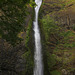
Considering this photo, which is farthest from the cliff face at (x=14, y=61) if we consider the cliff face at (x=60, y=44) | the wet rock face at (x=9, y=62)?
the cliff face at (x=60, y=44)

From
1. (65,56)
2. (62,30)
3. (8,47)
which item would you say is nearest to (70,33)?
(62,30)

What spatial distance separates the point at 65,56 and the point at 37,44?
4852 millimetres

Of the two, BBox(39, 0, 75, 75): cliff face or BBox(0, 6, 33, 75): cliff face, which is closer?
BBox(0, 6, 33, 75): cliff face

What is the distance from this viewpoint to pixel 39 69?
37.5 feet

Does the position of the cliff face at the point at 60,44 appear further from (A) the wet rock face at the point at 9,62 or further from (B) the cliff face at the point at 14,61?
(A) the wet rock face at the point at 9,62

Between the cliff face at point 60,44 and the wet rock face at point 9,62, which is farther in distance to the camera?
the cliff face at point 60,44

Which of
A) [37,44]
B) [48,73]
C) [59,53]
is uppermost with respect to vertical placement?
[37,44]

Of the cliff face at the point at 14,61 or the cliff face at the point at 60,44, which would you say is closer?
the cliff face at the point at 14,61

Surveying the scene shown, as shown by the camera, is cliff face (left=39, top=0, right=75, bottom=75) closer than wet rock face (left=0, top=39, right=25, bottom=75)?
No

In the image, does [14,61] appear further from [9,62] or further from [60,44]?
[60,44]

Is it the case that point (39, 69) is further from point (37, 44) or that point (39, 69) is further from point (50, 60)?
point (37, 44)

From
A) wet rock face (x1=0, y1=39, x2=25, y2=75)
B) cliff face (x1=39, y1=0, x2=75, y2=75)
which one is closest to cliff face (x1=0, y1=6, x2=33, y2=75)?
wet rock face (x1=0, y1=39, x2=25, y2=75)

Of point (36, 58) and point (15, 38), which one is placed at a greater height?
point (15, 38)

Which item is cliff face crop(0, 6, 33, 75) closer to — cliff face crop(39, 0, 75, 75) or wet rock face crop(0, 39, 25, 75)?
wet rock face crop(0, 39, 25, 75)
